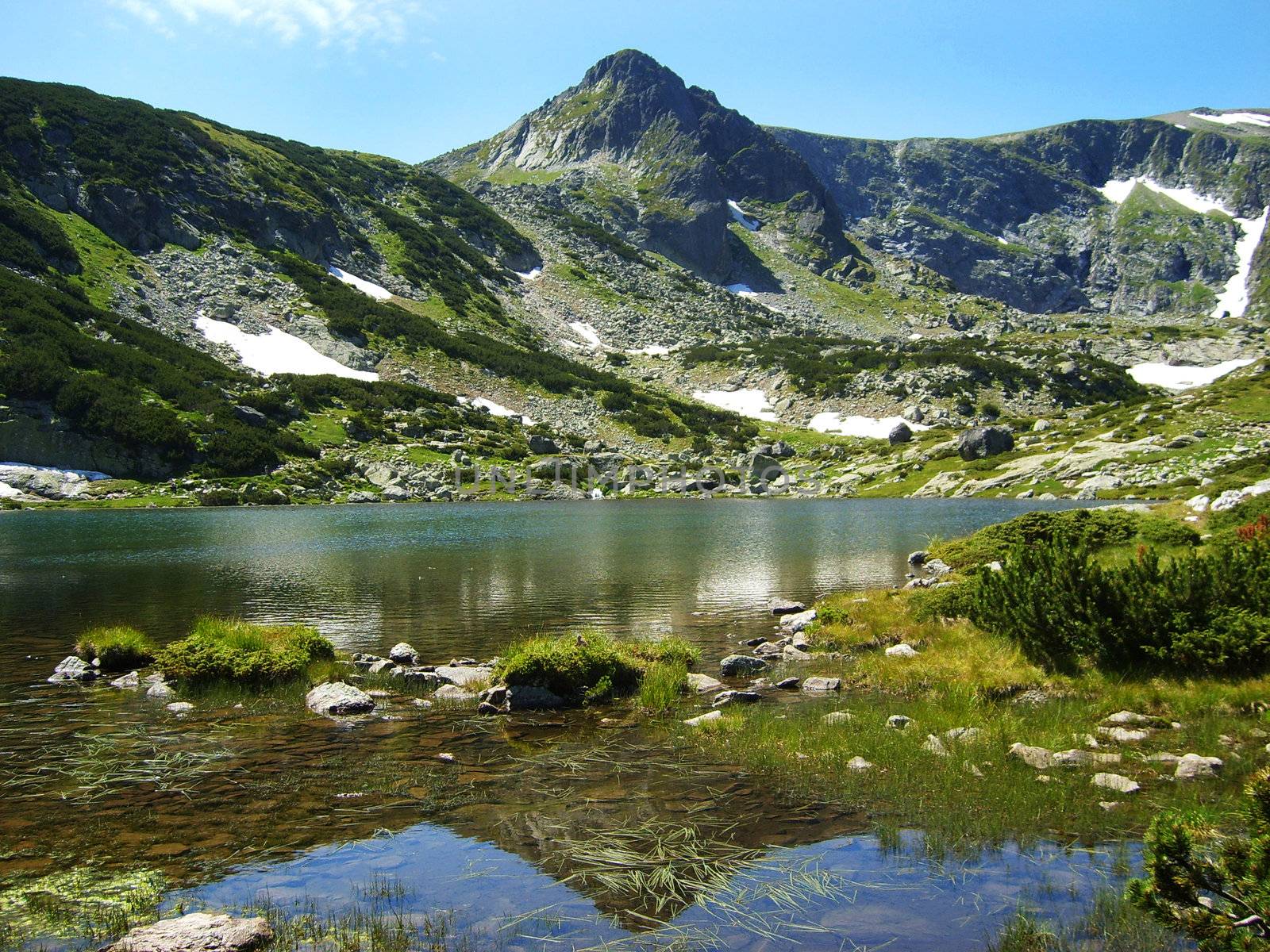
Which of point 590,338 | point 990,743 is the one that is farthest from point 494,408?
point 990,743

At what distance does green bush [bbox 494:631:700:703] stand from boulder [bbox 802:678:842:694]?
133 inches

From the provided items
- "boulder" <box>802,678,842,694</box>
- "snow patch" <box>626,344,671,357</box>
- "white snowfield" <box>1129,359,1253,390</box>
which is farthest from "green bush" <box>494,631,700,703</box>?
"white snowfield" <box>1129,359,1253,390</box>

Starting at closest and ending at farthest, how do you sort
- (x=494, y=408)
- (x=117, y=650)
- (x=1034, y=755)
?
(x=1034, y=755)
(x=117, y=650)
(x=494, y=408)

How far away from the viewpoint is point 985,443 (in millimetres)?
108000

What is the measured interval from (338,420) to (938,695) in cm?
11240

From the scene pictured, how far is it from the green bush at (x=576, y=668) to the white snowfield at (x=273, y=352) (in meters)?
125

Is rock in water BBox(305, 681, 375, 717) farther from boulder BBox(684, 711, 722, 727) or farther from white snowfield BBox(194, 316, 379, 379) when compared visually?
white snowfield BBox(194, 316, 379, 379)

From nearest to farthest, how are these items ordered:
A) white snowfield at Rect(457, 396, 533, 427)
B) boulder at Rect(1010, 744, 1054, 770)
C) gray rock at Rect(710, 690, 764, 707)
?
boulder at Rect(1010, 744, 1054, 770) → gray rock at Rect(710, 690, 764, 707) → white snowfield at Rect(457, 396, 533, 427)

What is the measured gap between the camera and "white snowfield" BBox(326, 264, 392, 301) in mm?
168250

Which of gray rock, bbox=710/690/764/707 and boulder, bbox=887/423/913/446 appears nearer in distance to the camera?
A: gray rock, bbox=710/690/764/707

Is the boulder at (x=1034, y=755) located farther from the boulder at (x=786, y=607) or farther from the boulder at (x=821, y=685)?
the boulder at (x=786, y=607)

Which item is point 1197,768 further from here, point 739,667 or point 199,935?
point 199,935

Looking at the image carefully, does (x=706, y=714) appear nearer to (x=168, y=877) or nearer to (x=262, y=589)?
(x=168, y=877)

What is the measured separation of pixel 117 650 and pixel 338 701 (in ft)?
25.8
